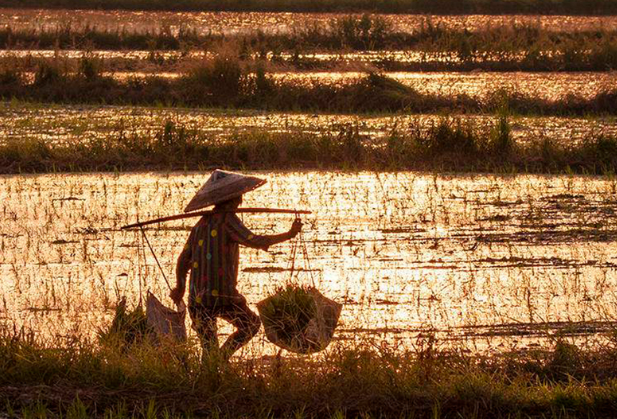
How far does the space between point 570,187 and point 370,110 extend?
19.0 ft

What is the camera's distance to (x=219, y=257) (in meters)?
5.55

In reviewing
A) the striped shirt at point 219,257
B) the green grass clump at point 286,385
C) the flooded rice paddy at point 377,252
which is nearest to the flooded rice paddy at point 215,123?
the flooded rice paddy at point 377,252

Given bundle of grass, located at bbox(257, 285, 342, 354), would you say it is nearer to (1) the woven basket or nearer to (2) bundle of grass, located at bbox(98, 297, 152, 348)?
(1) the woven basket

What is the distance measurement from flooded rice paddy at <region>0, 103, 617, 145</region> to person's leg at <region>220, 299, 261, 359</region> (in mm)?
7329

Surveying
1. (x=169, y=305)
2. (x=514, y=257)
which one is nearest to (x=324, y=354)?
(x=169, y=305)

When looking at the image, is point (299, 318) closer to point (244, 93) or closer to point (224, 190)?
point (224, 190)

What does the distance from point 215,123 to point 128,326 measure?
29.2 ft

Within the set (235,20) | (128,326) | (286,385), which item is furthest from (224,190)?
(235,20)

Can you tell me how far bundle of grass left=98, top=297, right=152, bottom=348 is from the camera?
570cm

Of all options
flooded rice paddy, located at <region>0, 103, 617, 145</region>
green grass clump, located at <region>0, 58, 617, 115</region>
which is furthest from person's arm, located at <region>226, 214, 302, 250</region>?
green grass clump, located at <region>0, 58, 617, 115</region>

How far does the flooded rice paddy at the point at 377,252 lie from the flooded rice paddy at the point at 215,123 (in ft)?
6.21

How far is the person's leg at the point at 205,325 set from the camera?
17.7 ft

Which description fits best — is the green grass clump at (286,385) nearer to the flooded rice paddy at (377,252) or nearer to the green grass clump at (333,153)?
the flooded rice paddy at (377,252)

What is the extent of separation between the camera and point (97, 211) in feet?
32.1
